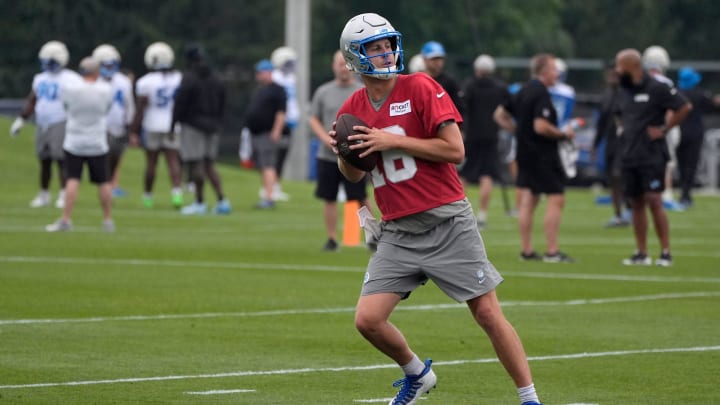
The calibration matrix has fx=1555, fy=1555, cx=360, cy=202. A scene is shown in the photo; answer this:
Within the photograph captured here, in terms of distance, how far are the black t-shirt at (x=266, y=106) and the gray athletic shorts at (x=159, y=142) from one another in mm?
1410

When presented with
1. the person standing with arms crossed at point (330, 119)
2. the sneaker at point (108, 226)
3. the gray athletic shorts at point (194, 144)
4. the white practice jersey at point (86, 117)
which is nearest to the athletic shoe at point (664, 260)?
the person standing with arms crossed at point (330, 119)

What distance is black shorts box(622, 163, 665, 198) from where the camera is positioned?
15234mm

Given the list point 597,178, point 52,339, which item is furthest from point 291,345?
point 597,178

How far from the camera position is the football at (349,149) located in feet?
25.2

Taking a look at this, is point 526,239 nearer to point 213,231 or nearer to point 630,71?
point 630,71

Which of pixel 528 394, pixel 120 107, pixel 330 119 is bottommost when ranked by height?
pixel 120 107

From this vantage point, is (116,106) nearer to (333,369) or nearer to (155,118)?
(155,118)

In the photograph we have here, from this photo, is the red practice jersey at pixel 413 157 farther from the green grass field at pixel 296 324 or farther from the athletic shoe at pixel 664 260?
the athletic shoe at pixel 664 260

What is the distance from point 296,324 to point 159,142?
14.4 m

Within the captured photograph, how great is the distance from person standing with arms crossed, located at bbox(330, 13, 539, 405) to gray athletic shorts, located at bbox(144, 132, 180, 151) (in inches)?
691

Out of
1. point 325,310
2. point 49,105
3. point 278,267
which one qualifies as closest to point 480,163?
point 49,105

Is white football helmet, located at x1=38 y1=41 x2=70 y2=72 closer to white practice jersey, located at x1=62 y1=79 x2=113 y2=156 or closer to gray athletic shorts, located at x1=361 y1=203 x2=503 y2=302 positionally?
white practice jersey, located at x1=62 y1=79 x2=113 y2=156

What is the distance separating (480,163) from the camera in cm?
2239

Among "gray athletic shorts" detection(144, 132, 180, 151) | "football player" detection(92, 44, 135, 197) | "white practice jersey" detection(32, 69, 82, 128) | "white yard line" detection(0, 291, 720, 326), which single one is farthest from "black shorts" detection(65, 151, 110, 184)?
"white yard line" detection(0, 291, 720, 326)
